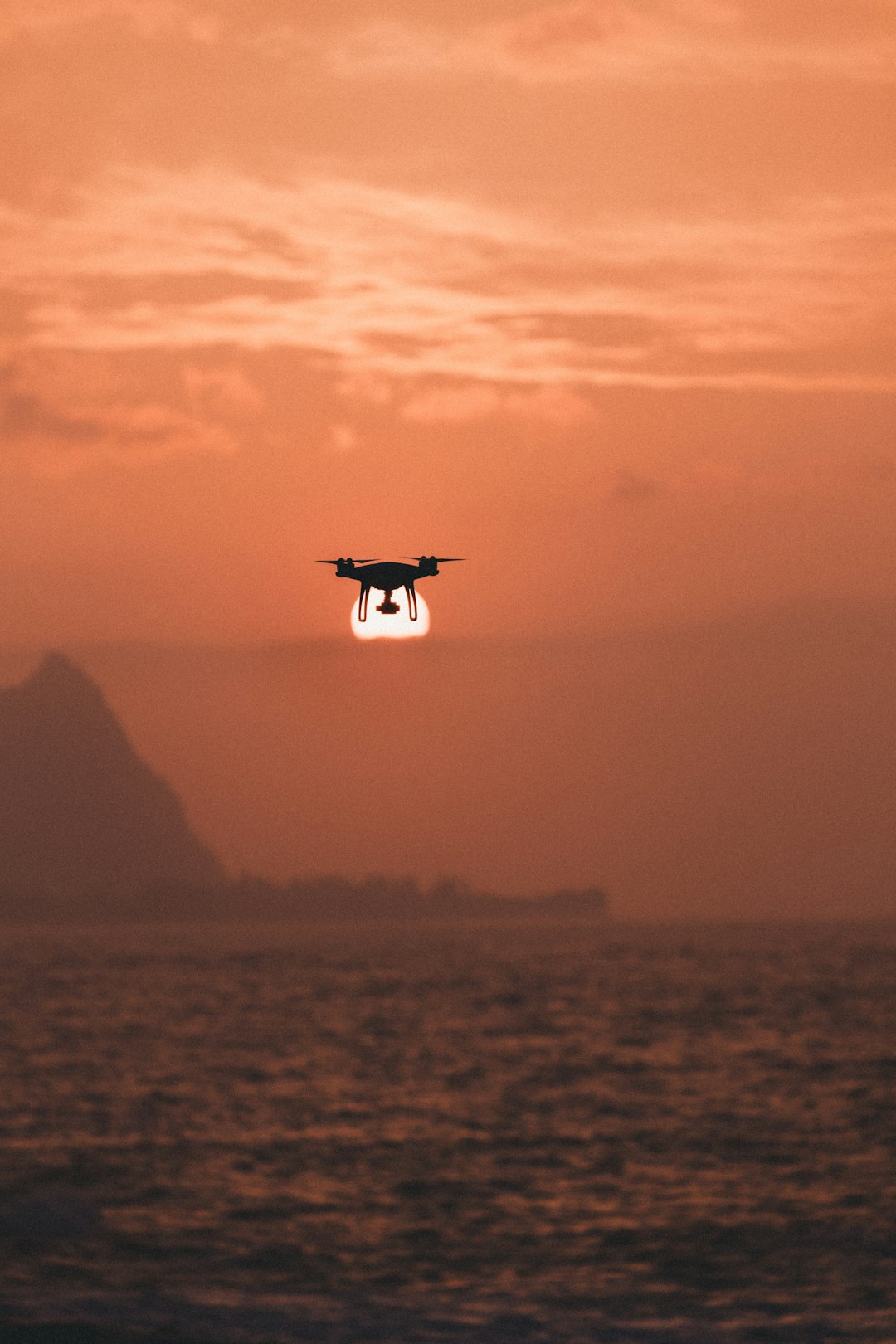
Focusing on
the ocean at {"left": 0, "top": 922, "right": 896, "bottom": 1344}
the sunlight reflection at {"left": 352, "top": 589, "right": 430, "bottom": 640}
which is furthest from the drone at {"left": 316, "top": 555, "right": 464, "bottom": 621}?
the ocean at {"left": 0, "top": 922, "right": 896, "bottom": 1344}

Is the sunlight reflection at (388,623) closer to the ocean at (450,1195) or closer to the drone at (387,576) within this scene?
the drone at (387,576)

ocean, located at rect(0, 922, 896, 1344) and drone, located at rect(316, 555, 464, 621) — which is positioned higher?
drone, located at rect(316, 555, 464, 621)

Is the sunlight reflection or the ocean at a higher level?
the sunlight reflection

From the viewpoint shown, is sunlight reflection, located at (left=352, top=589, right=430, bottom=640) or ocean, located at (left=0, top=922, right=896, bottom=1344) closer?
sunlight reflection, located at (left=352, top=589, right=430, bottom=640)

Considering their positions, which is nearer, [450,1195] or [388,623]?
[388,623]

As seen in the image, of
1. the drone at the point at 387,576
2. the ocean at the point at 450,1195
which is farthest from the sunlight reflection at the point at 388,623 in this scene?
the ocean at the point at 450,1195

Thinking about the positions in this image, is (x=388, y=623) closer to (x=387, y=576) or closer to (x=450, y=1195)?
(x=387, y=576)

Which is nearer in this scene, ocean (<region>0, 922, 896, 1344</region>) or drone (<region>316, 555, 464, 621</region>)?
drone (<region>316, 555, 464, 621</region>)

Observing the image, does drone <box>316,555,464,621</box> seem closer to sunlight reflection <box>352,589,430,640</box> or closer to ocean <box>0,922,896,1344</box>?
sunlight reflection <box>352,589,430,640</box>

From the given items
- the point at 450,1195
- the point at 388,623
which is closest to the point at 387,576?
the point at 388,623
